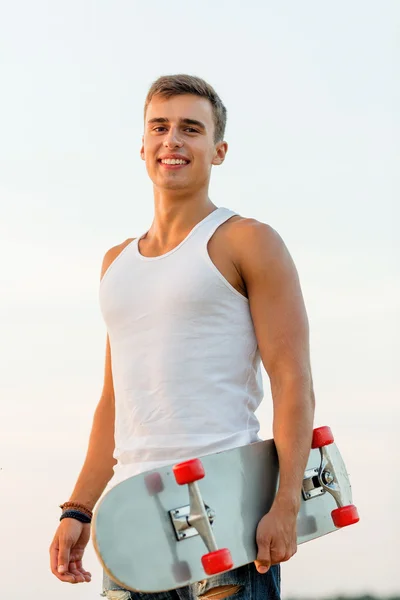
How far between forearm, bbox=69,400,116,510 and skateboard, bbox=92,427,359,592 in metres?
0.56

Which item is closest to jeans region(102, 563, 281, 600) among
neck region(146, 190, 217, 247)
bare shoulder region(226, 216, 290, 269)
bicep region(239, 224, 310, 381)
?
bicep region(239, 224, 310, 381)

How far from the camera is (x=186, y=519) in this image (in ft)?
8.84

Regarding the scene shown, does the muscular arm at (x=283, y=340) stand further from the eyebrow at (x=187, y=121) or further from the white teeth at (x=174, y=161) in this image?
the eyebrow at (x=187, y=121)

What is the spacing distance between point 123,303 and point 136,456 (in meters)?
0.46

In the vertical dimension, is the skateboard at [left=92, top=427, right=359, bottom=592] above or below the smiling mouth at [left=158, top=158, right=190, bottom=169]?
below

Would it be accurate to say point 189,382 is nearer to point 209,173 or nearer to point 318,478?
point 318,478

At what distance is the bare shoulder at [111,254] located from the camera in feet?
10.9

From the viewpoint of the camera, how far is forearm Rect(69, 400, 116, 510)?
3223 mm

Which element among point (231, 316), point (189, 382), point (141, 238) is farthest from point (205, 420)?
point (141, 238)

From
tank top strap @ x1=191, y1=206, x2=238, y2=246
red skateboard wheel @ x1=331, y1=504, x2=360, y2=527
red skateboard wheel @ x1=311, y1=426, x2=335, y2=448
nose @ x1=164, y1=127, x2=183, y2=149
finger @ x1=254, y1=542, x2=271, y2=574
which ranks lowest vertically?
finger @ x1=254, y1=542, x2=271, y2=574

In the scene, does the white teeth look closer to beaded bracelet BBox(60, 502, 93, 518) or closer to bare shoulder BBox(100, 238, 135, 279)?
bare shoulder BBox(100, 238, 135, 279)

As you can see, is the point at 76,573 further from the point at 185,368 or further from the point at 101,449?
the point at 185,368

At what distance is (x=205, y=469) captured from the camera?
9.00 ft

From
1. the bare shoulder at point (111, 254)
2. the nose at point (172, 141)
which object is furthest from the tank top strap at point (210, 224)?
the bare shoulder at point (111, 254)
